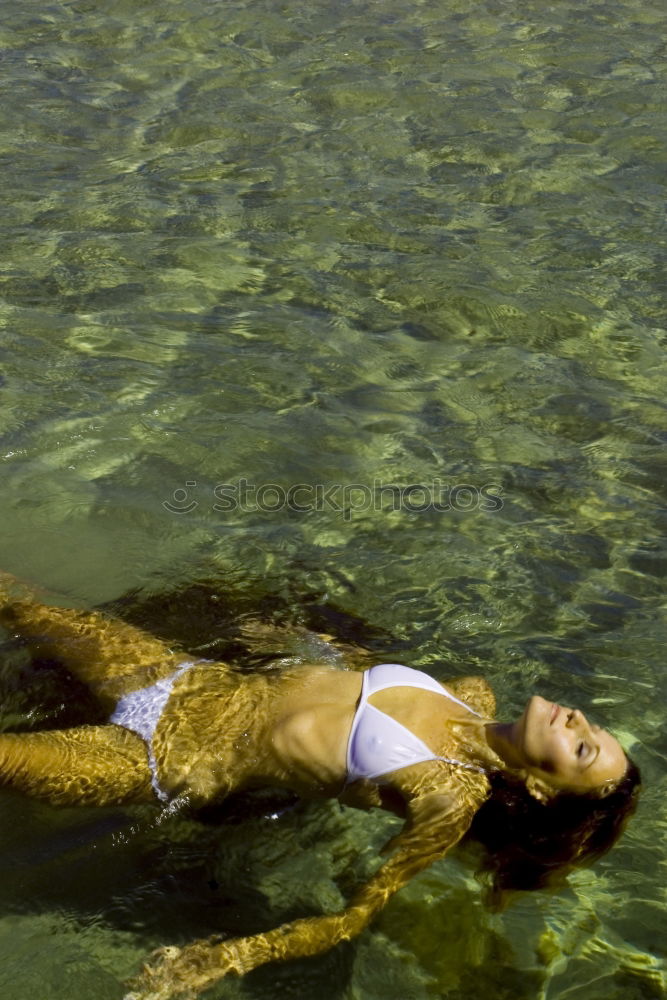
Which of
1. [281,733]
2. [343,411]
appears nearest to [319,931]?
[281,733]

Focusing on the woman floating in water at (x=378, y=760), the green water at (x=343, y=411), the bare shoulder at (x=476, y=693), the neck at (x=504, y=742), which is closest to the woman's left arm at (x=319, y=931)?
the woman floating in water at (x=378, y=760)

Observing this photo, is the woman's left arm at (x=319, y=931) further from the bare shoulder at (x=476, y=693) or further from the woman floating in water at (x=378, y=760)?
the bare shoulder at (x=476, y=693)

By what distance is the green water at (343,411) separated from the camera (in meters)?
3.61

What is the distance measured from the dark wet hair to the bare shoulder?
0.34 m

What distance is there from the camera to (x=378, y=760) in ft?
12.4

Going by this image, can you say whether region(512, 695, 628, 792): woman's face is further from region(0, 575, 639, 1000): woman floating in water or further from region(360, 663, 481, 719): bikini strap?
region(360, 663, 481, 719): bikini strap

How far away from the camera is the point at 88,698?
4242mm

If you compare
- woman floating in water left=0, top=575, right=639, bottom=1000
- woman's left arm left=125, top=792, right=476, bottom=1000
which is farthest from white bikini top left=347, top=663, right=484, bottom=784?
woman's left arm left=125, top=792, right=476, bottom=1000

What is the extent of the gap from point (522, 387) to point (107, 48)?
6.13 metres

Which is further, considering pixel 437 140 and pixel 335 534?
pixel 437 140

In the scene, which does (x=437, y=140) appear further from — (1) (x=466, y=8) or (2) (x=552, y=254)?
(1) (x=466, y=8)

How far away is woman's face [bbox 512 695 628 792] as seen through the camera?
371 centimetres

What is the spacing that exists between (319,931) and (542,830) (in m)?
0.88

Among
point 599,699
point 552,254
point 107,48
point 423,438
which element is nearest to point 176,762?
point 599,699
